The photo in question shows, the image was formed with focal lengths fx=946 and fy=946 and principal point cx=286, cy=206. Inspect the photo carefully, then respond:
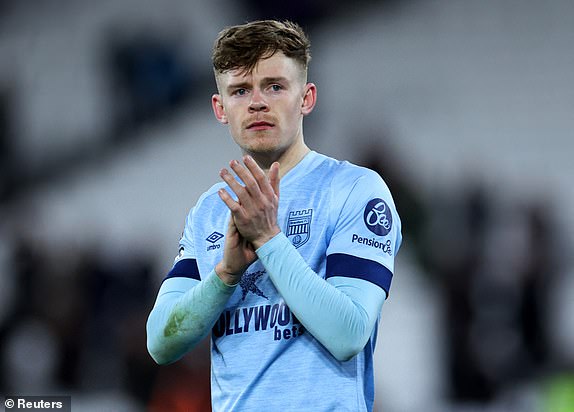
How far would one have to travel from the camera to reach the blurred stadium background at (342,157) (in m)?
6.40

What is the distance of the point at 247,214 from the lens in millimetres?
1955

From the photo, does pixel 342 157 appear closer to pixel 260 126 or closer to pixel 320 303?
pixel 260 126

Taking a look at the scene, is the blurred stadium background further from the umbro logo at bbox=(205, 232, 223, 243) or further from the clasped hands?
the clasped hands

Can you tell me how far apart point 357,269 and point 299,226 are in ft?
0.58

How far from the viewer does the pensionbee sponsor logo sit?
6.67 ft

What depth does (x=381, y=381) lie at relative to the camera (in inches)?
259

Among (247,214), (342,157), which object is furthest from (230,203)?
(342,157)

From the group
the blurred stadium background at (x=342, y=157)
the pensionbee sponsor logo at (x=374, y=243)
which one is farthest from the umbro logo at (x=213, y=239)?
the blurred stadium background at (x=342, y=157)

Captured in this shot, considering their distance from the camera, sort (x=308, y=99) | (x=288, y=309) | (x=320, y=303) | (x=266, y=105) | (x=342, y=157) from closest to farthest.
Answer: (x=320, y=303), (x=288, y=309), (x=266, y=105), (x=308, y=99), (x=342, y=157)

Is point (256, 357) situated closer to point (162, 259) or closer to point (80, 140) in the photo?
point (162, 259)

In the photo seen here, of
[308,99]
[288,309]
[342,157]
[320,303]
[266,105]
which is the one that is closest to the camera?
[320,303]

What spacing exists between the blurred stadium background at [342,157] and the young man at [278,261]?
13.7ft

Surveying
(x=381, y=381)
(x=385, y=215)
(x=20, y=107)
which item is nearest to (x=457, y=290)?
(x=381, y=381)

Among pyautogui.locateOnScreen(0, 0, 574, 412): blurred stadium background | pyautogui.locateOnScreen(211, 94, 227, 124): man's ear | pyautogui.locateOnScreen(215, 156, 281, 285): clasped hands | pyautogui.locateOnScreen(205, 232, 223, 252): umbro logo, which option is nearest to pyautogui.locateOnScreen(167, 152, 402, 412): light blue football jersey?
pyautogui.locateOnScreen(205, 232, 223, 252): umbro logo
